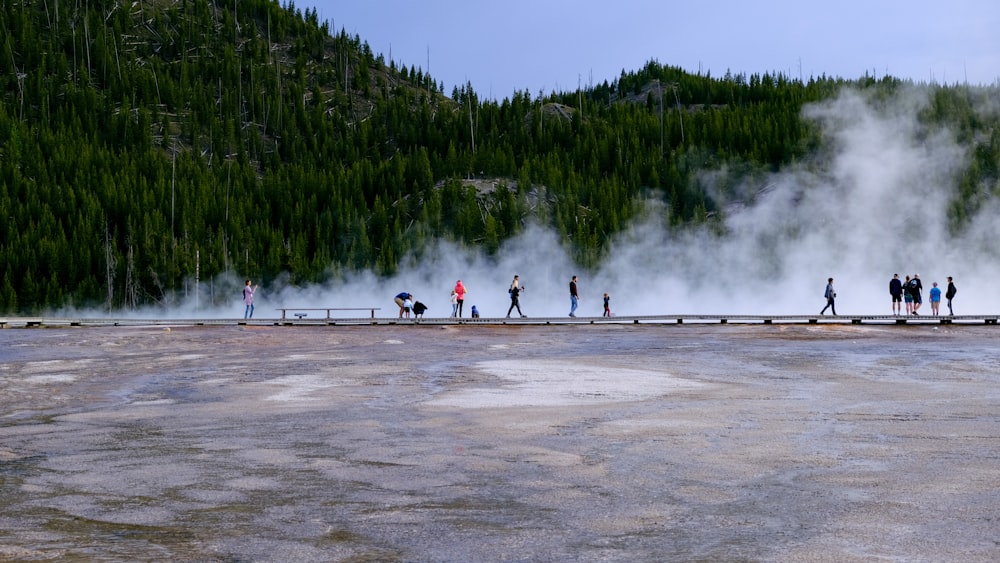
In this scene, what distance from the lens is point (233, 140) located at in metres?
134

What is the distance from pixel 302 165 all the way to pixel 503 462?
110 metres

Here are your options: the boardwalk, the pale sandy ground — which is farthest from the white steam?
the pale sandy ground

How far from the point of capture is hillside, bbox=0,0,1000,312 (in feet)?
308

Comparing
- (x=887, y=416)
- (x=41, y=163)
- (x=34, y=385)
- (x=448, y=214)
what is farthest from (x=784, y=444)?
(x=41, y=163)

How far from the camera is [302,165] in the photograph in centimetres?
11800

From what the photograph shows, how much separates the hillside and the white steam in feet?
6.10

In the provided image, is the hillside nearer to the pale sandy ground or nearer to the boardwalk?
the boardwalk

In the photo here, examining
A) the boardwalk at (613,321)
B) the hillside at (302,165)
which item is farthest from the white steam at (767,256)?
the boardwalk at (613,321)

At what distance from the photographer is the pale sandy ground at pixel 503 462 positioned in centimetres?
759

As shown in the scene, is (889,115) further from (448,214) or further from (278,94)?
(278,94)

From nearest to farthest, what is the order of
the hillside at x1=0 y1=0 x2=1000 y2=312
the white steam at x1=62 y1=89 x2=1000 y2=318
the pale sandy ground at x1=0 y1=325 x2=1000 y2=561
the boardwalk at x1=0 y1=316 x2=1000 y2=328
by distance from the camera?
the pale sandy ground at x1=0 y1=325 x2=1000 y2=561 < the boardwalk at x1=0 y1=316 x2=1000 y2=328 < the white steam at x1=62 y1=89 x2=1000 y2=318 < the hillside at x1=0 y1=0 x2=1000 y2=312

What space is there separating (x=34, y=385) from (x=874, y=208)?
89.1 meters

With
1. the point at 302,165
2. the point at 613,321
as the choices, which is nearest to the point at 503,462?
the point at 613,321

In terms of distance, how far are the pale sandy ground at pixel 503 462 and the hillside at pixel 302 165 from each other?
7274cm
